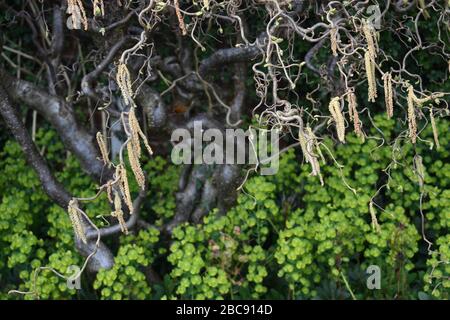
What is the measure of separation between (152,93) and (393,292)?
1697 mm

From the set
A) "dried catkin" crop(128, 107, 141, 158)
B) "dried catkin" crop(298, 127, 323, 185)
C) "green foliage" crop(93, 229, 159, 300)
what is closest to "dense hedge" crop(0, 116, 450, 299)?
"green foliage" crop(93, 229, 159, 300)

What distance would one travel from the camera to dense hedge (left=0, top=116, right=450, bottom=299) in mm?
3770

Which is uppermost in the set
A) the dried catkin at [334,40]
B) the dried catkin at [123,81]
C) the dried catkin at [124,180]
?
the dried catkin at [334,40]

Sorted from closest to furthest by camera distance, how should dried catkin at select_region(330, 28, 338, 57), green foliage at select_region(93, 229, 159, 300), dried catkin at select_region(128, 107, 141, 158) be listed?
dried catkin at select_region(128, 107, 141, 158) < dried catkin at select_region(330, 28, 338, 57) < green foliage at select_region(93, 229, 159, 300)

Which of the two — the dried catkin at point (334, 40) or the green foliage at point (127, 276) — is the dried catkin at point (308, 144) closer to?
the dried catkin at point (334, 40)

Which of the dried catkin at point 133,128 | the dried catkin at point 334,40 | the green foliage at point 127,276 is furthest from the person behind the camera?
the green foliage at point 127,276

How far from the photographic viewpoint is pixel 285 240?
12.8 feet

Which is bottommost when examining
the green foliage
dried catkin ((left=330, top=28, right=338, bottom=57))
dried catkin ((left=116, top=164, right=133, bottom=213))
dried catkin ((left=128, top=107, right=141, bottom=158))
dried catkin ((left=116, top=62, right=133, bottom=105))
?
the green foliage

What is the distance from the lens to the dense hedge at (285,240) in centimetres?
377

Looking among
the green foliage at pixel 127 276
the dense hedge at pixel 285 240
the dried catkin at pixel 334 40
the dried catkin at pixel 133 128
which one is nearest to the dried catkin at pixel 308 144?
the dried catkin at pixel 334 40

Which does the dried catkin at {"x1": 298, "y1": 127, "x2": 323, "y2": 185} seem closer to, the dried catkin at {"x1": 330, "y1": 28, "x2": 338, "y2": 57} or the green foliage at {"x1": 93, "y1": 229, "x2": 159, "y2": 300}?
the dried catkin at {"x1": 330, "y1": 28, "x2": 338, "y2": 57}

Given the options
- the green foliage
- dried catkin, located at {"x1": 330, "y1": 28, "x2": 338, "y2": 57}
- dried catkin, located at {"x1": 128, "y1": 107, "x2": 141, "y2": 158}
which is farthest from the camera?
the green foliage
